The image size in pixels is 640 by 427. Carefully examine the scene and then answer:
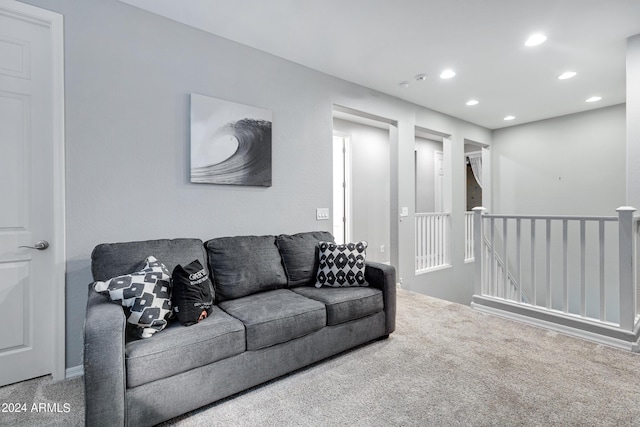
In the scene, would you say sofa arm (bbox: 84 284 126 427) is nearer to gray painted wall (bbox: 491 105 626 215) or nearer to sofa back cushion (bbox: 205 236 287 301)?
sofa back cushion (bbox: 205 236 287 301)

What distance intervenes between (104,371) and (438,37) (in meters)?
3.35

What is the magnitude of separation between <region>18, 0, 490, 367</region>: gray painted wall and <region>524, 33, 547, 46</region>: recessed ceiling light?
197 centimetres

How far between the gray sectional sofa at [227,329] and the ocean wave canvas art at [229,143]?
1.96 ft

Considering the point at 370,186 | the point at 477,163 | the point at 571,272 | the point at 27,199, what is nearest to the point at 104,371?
the point at 27,199

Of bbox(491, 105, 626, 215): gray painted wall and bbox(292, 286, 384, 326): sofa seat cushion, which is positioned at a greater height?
bbox(491, 105, 626, 215): gray painted wall

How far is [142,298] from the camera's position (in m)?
1.77

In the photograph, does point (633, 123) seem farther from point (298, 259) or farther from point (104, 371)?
point (104, 371)

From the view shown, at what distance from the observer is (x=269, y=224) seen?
315 cm

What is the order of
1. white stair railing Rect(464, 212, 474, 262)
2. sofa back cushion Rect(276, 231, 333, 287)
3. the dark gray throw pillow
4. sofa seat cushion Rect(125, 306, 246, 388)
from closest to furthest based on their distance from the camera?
sofa seat cushion Rect(125, 306, 246, 388) < the dark gray throw pillow < sofa back cushion Rect(276, 231, 333, 287) < white stair railing Rect(464, 212, 474, 262)

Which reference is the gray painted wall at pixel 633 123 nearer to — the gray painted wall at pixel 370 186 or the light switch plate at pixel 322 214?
the light switch plate at pixel 322 214

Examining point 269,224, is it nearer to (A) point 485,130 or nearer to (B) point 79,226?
(B) point 79,226

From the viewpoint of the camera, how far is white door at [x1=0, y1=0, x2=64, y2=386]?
203cm

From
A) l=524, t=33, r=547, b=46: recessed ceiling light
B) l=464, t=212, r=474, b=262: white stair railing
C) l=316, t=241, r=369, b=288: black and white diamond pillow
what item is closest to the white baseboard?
l=316, t=241, r=369, b=288: black and white diamond pillow

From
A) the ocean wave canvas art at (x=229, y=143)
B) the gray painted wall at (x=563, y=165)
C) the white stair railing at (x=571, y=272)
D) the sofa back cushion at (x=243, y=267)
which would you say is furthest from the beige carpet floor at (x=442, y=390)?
the gray painted wall at (x=563, y=165)
